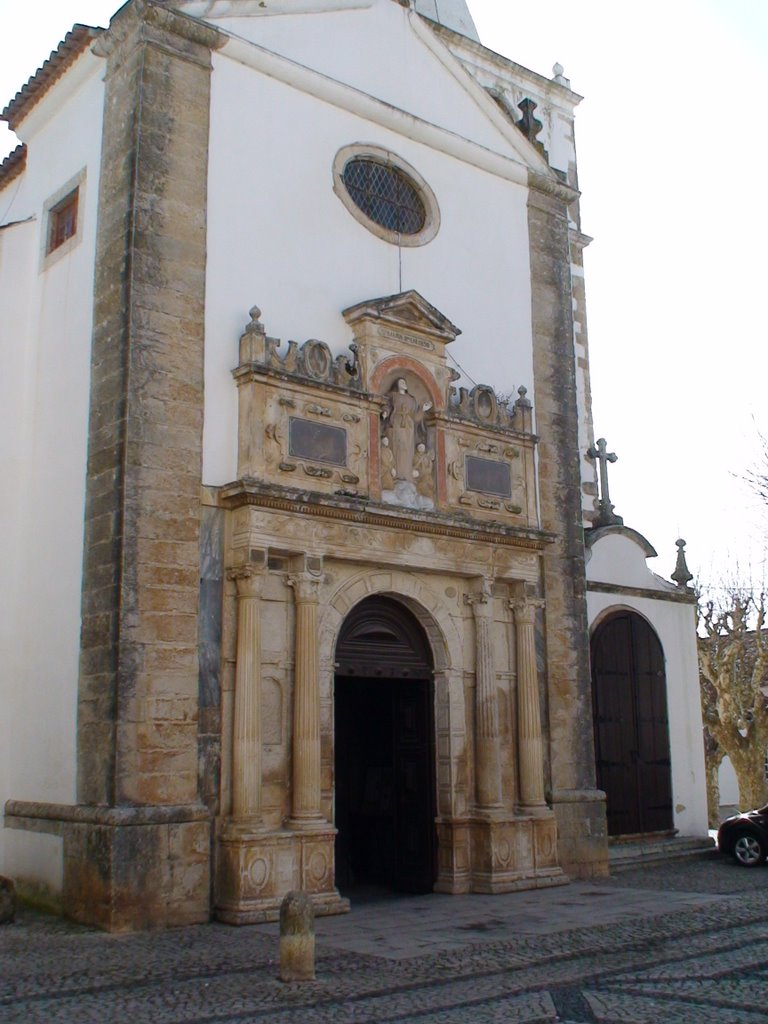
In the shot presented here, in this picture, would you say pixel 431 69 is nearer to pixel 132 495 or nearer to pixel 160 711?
pixel 132 495

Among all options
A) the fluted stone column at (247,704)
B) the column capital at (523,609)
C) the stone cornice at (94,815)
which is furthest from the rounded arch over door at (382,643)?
the stone cornice at (94,815)

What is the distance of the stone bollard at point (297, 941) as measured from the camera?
773 centimetres

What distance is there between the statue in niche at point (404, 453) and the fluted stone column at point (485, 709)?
1317mm

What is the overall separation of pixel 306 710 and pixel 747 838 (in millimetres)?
7667

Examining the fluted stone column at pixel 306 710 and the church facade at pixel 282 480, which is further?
the fluted stone column at pixel 306 710

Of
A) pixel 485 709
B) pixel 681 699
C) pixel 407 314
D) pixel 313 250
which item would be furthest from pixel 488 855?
pixel 313 250

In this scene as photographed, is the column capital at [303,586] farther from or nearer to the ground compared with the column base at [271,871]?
farther from the ground

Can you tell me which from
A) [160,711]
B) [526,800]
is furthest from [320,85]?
[526,800]

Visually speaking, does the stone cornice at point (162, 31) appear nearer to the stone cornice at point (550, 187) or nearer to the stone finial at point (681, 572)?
the stone cornice at point (550, 187)

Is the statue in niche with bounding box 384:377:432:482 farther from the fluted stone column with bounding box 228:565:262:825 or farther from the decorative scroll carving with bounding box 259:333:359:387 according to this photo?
the fluted stone column with bounding box 228:565:262:825

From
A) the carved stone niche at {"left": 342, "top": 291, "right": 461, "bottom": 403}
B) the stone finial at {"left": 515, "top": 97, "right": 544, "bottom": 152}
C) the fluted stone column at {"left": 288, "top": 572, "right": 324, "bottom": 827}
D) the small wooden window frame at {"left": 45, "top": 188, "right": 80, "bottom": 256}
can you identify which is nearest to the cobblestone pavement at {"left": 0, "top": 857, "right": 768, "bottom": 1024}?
the fluted stone column at {"left": 288, "top": 572, "right": 324, "bottom": 827}

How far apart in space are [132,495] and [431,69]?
7447 mm

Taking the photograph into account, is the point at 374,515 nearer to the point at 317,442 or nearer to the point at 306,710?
the point at 317,442

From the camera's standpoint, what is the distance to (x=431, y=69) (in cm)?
1477
